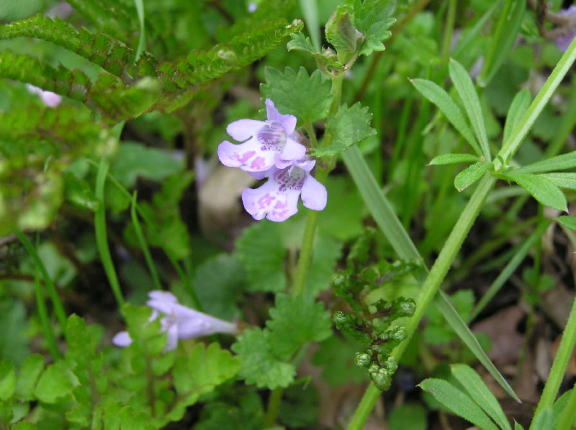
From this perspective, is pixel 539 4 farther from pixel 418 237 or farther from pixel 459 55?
pixel 418 237

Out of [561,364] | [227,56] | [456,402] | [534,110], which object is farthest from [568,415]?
[227,56]

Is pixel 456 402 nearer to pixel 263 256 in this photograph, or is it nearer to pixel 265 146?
pixel 265 146

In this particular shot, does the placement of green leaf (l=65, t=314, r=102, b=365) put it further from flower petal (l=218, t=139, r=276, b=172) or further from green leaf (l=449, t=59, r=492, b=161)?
green leaf (l=449, t=59, r=492, b=161)

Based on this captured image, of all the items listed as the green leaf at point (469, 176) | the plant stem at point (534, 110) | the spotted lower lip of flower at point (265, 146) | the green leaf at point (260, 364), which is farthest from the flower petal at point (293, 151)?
the green leaf at point (260, 364)

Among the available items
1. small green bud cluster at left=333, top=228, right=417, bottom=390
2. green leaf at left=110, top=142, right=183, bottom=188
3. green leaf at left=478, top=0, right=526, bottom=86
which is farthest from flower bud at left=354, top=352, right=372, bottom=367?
green leaf at left=110, top=142, right=183, bottom=188

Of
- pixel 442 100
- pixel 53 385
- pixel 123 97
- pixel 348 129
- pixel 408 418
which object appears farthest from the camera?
pixel 408 418

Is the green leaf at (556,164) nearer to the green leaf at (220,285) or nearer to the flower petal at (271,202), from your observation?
the flower petal at (271,202)

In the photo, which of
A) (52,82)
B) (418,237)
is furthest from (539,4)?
(52,82)
